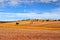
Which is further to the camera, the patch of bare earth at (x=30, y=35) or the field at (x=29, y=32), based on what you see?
the field at (x=29, y=32)

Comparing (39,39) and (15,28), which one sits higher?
(39,39)

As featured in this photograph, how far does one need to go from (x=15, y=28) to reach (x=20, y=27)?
660mm

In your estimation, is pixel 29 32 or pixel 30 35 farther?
pixel 29 32

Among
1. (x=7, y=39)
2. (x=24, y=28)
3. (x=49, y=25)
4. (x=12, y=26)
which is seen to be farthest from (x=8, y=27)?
(x=7, y=39)

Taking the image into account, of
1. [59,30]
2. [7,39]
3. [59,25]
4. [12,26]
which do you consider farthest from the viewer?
[12,26]

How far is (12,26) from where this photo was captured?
20797 mm

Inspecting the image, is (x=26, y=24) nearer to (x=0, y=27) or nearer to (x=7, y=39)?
(x=0, y=27)

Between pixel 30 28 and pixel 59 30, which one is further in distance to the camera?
pixel 30 28

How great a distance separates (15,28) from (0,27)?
2384mm

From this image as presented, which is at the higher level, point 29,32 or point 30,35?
point 30,35

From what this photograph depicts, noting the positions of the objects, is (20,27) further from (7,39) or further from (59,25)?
(7,39)

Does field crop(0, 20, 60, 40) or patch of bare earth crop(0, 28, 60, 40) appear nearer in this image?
patch of bare earth crop(0, 28, 60, 40)

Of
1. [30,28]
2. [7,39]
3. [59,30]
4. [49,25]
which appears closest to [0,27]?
[30,28]

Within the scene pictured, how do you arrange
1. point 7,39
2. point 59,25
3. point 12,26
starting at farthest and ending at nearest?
point 12,26
point 59,25
point 7,39
